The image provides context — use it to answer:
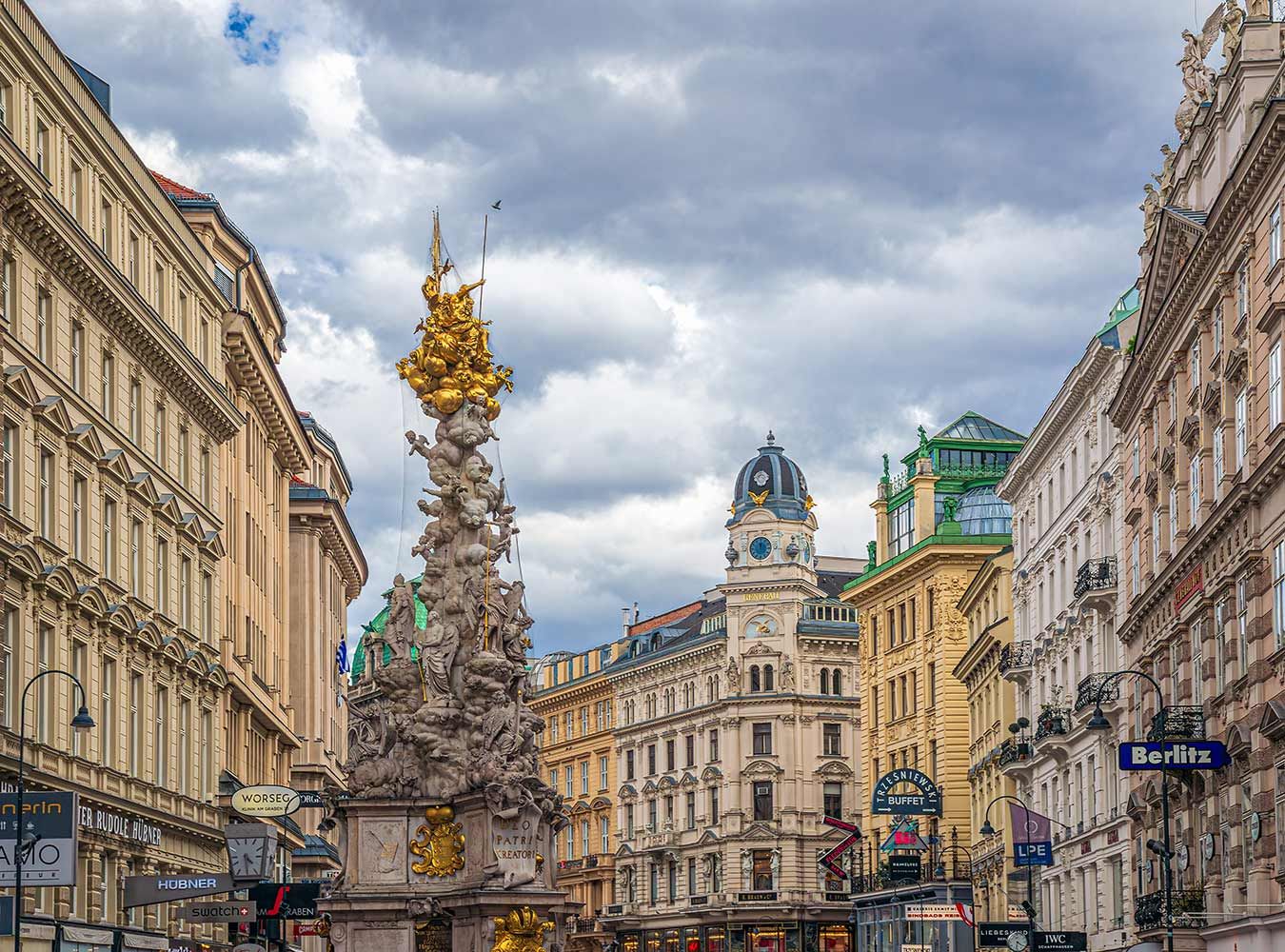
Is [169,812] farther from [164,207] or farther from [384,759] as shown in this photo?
[384,759]

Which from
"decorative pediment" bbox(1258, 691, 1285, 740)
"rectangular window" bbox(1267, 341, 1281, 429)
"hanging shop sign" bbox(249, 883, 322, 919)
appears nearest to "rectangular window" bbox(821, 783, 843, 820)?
"rectangular window" bbox(1267, 341, 1281, 429)

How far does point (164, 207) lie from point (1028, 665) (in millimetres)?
42111

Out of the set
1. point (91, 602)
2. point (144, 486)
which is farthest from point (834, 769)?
point (91, 602)

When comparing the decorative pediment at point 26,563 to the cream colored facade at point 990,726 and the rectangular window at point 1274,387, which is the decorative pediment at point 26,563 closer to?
the rectangular window at point 1274,387

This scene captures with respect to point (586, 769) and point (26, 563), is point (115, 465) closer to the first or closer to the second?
point (26, 563)

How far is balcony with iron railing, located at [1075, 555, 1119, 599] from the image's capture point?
73812 millimetres

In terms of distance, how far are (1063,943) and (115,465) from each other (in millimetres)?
27180

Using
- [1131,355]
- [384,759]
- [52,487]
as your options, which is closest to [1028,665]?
[1131,355]

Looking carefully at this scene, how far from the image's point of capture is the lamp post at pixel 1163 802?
4797 cm

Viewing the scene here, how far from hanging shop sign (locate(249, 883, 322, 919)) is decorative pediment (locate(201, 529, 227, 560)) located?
81.9 ft

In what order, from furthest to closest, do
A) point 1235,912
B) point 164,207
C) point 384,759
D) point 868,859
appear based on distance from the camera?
point 868,859, point 164,207, point 1235,912, point 384,759

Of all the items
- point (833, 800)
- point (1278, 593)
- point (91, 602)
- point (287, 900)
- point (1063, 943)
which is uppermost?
point (91, 602)

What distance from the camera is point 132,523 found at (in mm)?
58469

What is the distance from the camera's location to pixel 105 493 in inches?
2186
